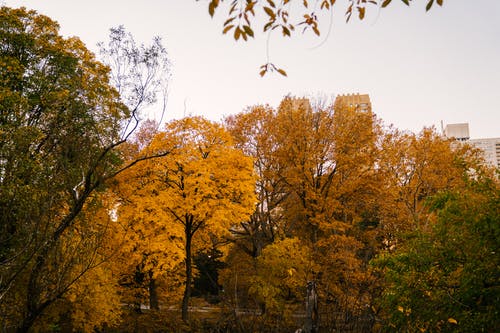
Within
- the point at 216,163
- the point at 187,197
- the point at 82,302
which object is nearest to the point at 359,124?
the point at 216,163

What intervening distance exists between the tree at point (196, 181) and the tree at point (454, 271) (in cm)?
821

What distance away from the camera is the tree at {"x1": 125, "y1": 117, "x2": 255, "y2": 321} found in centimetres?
1616

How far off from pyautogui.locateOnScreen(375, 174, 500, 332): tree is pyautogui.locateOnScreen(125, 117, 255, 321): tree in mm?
8208

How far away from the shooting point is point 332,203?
64.6 ft

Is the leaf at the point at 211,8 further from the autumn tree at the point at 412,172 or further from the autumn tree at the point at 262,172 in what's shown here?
the autumn tree at the point at 262,172

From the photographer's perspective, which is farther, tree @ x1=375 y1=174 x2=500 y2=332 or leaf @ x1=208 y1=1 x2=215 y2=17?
tree @ x1=375 y1=174 x2=500 y2=332

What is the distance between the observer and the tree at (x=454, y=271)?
7.20 metres

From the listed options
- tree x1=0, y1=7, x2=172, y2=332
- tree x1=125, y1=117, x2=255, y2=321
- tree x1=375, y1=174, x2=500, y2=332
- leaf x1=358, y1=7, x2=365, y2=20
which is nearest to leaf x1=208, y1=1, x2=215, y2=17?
leaf x1=358, y1=7, x2=365, y2=20

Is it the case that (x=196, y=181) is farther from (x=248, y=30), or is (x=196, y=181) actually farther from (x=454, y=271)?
(x=248, y=30)

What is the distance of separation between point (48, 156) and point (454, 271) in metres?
11.1

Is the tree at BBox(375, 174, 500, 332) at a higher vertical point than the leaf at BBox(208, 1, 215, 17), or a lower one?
lower

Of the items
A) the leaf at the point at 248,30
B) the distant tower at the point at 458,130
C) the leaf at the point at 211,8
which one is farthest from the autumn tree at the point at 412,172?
the distant tower at the point at 458,130

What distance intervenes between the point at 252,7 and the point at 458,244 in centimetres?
718

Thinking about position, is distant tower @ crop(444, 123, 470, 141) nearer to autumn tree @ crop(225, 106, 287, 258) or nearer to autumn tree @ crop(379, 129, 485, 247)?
autumn tree @ crop(379, 129, 485, 247)
